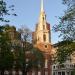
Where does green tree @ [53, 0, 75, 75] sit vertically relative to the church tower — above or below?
below

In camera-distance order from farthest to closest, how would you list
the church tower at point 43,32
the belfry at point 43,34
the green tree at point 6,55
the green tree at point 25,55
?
the church tower at point 43,32 → the belfry at point 43,34 → the green tree at point 25,55 → the green tree at point 6,55

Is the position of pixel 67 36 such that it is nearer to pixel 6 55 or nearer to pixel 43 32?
pixel 6 55

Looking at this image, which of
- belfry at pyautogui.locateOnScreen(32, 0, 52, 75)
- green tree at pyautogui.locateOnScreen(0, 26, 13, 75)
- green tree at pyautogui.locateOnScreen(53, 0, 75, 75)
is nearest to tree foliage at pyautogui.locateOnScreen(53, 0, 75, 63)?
green tree at pyautogui.locateOnScreen(53, 0, 75, 75)

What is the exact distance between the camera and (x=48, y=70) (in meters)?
126

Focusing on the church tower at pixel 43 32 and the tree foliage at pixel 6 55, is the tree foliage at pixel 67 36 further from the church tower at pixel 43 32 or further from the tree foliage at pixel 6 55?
the church tower at pixel 43 32

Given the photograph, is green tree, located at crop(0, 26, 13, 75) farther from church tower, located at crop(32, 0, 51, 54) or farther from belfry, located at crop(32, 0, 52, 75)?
church tower, located at crop(32, 0, 51, 54)

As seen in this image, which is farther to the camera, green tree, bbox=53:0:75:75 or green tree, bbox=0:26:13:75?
green tree, bbox=0:26:13:75

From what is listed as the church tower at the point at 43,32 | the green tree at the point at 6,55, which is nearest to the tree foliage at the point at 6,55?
the green tree at the point at 6,55

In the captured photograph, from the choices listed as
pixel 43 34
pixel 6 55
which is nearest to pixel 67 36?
pixel 6 55

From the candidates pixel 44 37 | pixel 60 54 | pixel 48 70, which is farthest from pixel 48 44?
pixel 60 54

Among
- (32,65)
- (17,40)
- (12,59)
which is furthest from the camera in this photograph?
(32,65)

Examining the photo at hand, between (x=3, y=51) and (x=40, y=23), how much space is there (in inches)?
2957

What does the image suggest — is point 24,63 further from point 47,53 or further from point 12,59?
point 47,53

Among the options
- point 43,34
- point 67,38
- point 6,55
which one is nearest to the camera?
point 67,38
